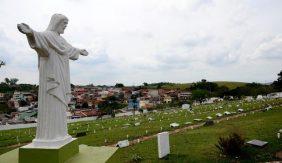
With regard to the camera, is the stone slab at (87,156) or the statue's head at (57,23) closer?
the stone slab at (87,156)

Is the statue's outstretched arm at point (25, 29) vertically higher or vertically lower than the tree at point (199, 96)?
higher

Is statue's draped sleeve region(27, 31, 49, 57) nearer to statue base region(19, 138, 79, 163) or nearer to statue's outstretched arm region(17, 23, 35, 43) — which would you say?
statue's outstretched arm region(17, 23, 35, 43)

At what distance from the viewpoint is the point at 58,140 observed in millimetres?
5738

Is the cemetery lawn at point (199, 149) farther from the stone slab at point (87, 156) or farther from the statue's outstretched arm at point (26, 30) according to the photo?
the statue's outstretched arm at point (26, 30)

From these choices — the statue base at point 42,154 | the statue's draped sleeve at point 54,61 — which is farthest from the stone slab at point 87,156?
the statue's draped sleeve at point 54,61

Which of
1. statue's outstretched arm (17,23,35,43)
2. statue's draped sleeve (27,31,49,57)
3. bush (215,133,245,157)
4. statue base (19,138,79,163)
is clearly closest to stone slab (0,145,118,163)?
statue base (19,138,79,163)

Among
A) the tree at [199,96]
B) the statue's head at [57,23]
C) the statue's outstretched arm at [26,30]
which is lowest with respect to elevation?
the tree at [199,96]

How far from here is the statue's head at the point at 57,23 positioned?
620 cm

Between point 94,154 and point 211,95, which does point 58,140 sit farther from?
point 211,95

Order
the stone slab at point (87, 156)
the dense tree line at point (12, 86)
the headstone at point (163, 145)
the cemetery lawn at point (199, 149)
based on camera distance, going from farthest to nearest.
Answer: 1. the dense tree line at point (12, 86)
2. the headstone at point (163, 145)
3. the cemetery lawn at point (199, 149)
4. the stone slab at point (87, 156)

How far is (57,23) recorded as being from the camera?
20.4ft

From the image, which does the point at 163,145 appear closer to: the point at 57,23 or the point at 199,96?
the point at 57,23

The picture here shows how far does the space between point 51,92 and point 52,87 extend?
99mm

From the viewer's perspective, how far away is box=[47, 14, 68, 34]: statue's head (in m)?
6.20
